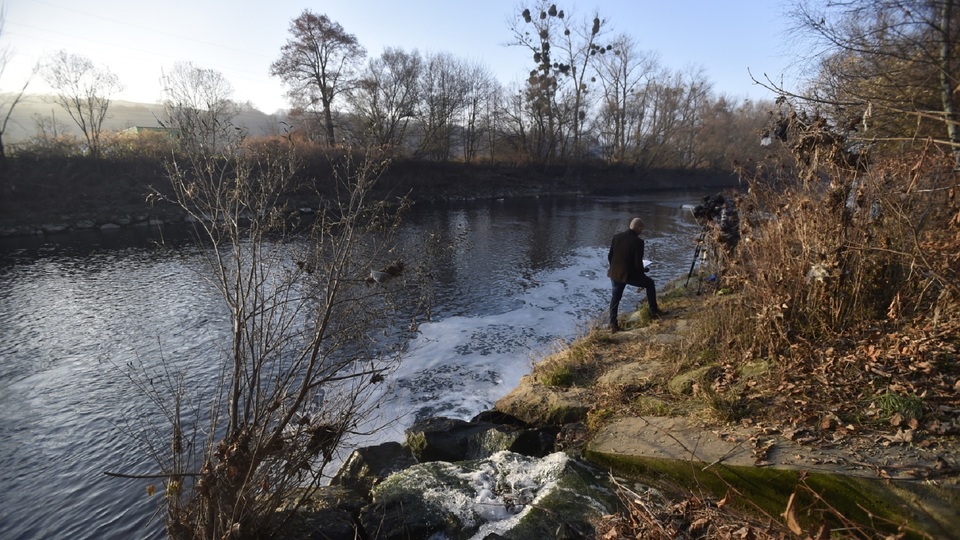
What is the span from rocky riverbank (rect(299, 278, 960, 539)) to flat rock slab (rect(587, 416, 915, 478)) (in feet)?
0.05

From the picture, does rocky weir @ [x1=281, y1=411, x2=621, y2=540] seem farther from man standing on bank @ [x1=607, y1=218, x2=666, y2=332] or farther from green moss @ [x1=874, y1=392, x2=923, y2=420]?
man standing on bank @ [x1=607, y1=218, x2=666, y2=332]

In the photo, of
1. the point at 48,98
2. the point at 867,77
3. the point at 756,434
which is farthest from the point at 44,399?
the point at 48,98

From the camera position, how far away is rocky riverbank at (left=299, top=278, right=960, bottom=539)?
316cm

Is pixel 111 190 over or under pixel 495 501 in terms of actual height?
over

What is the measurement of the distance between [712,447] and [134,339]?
36.0ft

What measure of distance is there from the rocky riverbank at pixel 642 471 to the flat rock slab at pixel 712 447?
1 centimetres

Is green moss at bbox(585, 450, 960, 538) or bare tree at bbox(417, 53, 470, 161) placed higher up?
bare tree at bbox(417, 53, 470, 161)

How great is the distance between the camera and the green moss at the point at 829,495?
9.83ft

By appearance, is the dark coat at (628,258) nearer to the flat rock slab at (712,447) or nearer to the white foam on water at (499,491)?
the flat rock slab at (712,447)

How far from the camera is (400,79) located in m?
38.7

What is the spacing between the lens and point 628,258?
7812 millimetres

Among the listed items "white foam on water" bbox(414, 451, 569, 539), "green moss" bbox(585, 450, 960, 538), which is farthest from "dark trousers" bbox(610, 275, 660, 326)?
"green moss" bbox(585, 450, 960, 538)

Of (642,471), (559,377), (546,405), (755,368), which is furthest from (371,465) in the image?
(755,368)

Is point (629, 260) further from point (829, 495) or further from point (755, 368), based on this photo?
point (829, 495)
